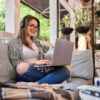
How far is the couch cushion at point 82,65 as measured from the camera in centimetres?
248

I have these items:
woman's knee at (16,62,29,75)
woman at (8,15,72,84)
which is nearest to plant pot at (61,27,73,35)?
woman at (8,15,72,84)

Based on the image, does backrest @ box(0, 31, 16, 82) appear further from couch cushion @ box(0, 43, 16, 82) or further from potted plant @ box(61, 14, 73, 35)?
potted plant @ box(61, 14, 73, 35)

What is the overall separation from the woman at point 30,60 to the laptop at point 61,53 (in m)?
0.09

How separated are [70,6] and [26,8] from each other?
1035 millimetres

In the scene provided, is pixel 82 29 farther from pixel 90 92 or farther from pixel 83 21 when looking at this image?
pixel 90 92

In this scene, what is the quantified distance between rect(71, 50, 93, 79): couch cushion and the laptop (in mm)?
550

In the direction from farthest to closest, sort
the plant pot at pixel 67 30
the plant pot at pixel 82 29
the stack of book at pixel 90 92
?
1. the plant pot at pixel 67 30
2. the plant pot at pixel 82 29
3. the stack of book at pixel 90 92

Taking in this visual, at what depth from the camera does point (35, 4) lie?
163 inches

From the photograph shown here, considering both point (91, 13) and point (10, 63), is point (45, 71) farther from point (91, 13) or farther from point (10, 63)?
point (91, 13)

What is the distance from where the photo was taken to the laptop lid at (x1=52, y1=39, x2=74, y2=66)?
6.00 feet

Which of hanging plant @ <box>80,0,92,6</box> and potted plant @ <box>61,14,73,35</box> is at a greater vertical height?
hanging plant @ <box>80,0,92,6</box>

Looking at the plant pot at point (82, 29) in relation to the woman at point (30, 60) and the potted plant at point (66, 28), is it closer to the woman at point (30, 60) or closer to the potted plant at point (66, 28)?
the potted plant at point (66, 28)

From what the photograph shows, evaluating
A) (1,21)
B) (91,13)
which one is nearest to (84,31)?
(91,13)

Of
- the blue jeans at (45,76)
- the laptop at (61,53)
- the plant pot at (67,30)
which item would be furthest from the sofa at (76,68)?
the plant pot at (67,30)
